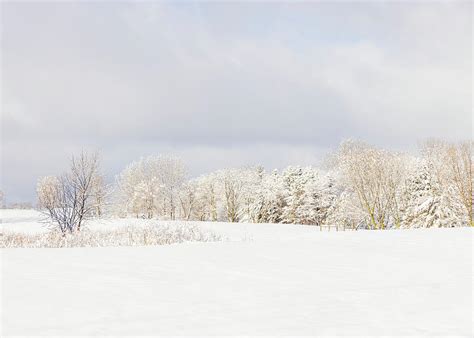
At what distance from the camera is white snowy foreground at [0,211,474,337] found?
5305 millimetres

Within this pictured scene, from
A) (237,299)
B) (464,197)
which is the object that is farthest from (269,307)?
(464,197)

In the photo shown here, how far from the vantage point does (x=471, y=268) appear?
9.64m

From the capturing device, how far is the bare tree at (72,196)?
70.5 feet

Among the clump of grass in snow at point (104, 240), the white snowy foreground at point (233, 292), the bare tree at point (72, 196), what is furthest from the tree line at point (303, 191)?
the white snowy foreground at point (233, 292)

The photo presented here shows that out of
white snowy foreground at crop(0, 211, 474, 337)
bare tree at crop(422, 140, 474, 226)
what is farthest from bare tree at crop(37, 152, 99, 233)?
bare tree at crop(422, 140, 474, 226)

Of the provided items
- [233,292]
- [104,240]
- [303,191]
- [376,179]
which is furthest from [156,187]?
[233,292]

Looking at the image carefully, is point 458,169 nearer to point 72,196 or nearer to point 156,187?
point 72,196

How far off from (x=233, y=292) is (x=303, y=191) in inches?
1889

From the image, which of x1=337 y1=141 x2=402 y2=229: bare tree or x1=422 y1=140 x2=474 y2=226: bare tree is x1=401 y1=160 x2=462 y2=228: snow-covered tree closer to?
x1=422 y1=140 x2=474 y2=226: bare tree

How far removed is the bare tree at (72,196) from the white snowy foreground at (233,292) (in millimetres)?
11137

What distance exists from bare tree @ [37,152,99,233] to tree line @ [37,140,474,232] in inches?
2.2

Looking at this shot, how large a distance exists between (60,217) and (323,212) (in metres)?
36.0

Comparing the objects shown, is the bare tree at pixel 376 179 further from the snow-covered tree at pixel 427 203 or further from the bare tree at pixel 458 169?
the snow-covered tree at pixel 427 203

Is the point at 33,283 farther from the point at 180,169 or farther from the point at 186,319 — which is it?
the point at 180,169
